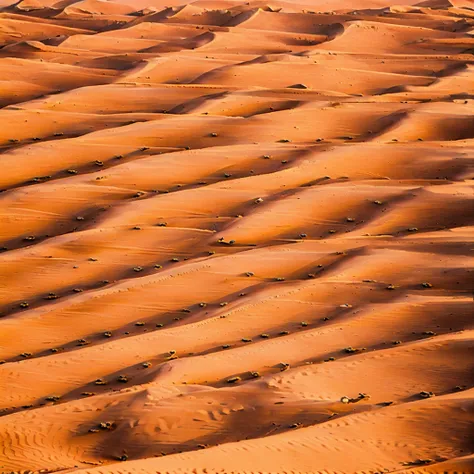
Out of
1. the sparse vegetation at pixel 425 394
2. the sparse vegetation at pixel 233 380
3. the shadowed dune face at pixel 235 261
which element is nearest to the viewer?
the shadowed dune face at pixel 235 261

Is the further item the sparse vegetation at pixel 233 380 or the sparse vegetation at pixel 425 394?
the sparse vegetation at pixel 233 380

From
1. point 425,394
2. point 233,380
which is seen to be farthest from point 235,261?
point 425,394

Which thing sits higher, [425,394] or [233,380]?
[233,380]

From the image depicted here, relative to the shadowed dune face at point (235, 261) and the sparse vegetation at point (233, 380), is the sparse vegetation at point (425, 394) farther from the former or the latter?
the sparse vegetation at point (233, 380)

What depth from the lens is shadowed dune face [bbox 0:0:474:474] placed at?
27.8ft

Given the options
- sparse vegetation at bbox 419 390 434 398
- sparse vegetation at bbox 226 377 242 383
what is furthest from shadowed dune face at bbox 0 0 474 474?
sparse vegetation at bbox 226 377 242 383

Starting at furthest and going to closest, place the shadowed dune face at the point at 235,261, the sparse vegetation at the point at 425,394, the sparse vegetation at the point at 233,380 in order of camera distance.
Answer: the sparse vegetation at the point at 233,380 → the sparse vegetation at the point at 425,394 → the shadowed dune face at the point at 235,261

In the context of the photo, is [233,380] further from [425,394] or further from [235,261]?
[235,261]

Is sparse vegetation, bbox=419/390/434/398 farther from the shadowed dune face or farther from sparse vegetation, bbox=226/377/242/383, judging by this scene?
sparse vegetation, bbox=226/377/242/383

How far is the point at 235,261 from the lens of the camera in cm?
1235

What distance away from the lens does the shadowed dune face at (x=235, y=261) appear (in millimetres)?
8469

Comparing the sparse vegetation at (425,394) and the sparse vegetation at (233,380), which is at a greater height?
the sparse vegetation at (233,380)

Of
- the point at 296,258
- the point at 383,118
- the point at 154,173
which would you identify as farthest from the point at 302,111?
the point at 296,258

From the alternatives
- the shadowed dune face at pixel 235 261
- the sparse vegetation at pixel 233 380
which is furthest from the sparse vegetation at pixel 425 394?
the sparse vegetation at pixel 233 380
